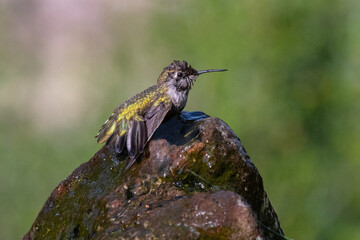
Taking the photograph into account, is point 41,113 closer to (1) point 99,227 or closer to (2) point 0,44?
(2) point 0,44

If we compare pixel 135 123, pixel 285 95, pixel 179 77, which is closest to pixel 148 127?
pixel 135 123

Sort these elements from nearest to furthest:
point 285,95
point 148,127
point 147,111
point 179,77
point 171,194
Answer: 1. point 171,194
2. point 148,127
3. point 147,111
4. point 179,77
5. point 285,95

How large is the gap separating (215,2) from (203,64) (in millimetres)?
657

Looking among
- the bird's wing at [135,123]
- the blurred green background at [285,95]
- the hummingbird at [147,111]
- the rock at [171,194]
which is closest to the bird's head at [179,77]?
the hummingbird at [147,111]

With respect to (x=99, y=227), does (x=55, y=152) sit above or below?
below

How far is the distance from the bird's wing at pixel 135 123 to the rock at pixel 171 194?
0.20 feet

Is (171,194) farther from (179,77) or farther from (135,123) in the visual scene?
(179,77)

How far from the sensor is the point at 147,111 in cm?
447

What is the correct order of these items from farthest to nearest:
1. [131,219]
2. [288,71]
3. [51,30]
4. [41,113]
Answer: [51,30], [41,113], [288,71], [131,219]

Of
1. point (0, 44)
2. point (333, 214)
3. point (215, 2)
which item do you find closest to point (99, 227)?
point (333, 214)

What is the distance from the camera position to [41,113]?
10.9m

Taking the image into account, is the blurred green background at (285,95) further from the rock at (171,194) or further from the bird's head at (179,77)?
the rock at (171,194)

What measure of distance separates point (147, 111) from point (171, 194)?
990 mm

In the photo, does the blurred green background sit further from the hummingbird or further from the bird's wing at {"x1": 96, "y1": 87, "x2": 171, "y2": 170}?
the bird's wing at {"x1": 96, "y1": 87, "x2": 171, "y2": 170}
